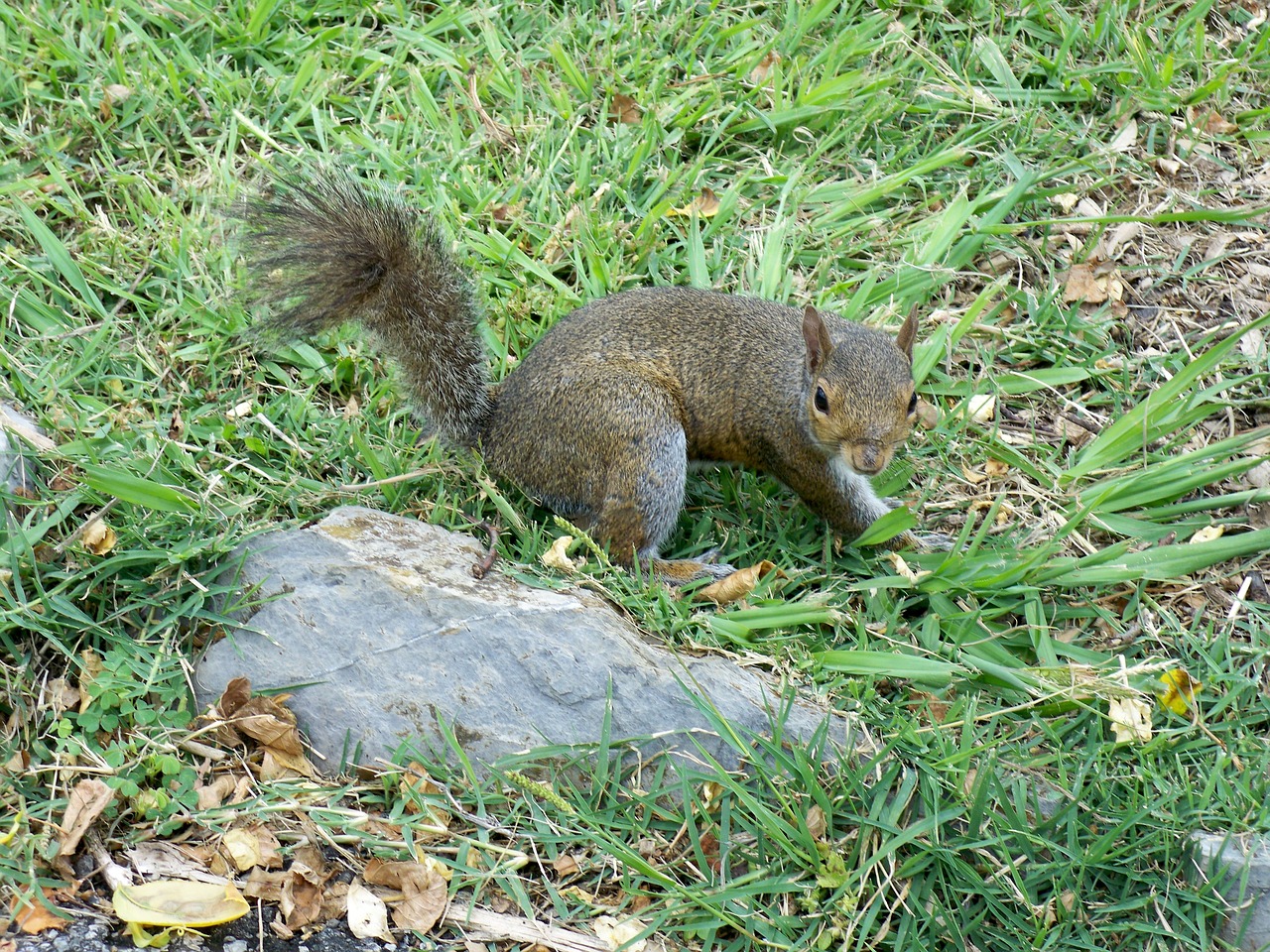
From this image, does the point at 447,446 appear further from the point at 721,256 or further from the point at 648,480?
the point at 721,256

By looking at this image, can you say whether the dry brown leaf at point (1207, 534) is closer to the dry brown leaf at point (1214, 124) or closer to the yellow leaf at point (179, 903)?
the dry brown leaf at point (1214, 124)

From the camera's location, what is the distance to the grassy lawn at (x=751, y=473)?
2562 millimetres

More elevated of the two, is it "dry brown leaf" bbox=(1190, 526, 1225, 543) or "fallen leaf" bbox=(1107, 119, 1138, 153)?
"fallen leaf" bbox=(1107, 119, 1138, 153)

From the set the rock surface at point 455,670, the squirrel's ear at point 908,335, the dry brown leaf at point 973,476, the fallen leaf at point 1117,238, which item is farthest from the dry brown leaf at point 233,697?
the fallen leaf at point 1117,238

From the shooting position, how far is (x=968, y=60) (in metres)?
4.56

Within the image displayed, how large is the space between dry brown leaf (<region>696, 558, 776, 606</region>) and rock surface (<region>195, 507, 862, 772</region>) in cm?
31

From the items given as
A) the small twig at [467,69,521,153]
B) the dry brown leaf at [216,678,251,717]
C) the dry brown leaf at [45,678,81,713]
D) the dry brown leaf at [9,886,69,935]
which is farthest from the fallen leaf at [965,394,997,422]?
the dry brown leaf at [9,886,69,935]

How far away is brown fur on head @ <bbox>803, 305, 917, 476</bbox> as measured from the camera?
3.03m

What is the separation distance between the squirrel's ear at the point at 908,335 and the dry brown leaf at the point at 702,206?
3.90 feet

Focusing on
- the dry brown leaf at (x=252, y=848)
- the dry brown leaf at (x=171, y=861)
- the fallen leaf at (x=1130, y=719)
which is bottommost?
the fallen leaf at (x=1130, y=719)

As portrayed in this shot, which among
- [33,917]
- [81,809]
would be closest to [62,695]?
[81,809]

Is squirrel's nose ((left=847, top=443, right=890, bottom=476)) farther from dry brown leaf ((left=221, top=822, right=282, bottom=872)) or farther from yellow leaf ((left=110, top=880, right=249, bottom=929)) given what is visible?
yellow leaf ((left=110, top=880, right=249, bottom=929))

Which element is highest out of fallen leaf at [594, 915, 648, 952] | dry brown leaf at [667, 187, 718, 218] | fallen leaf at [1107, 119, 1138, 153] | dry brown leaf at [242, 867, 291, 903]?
dry brown leaf at [667, 187, 718, 218]

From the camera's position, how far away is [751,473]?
3654 mm
